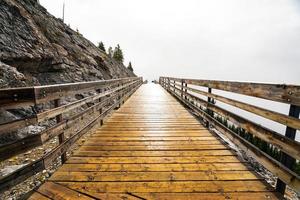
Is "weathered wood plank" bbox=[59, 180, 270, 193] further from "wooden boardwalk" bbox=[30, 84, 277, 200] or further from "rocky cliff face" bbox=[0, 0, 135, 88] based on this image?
"rocky cliff face" bbox=[0, 0, 135, 88]

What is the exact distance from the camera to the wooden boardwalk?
8.09ft

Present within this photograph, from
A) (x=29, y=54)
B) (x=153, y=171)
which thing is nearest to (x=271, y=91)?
(x=153, y=171)

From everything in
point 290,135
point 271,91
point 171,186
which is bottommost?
point 171,186

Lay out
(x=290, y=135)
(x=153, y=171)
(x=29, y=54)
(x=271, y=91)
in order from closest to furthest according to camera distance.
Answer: (x=290, y=135) < (x=271, y=91) < (x=153, y=171) < (x=29, y=54)

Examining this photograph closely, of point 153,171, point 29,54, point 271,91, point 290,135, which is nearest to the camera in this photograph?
point 290,135

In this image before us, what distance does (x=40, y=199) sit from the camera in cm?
231

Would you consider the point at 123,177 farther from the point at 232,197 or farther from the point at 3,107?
the point at 3,107

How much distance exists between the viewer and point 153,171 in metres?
2.97

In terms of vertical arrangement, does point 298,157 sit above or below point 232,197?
above

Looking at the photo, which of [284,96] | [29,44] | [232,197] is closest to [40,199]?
[232,197]

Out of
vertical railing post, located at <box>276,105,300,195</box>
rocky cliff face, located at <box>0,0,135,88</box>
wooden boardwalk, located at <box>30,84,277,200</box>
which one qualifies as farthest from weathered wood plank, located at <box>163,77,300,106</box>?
rocky cliff face, located at <box>0,0,135,88</box>

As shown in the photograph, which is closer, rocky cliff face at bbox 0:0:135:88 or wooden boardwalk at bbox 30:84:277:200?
wooden boardwalk at bbox 30:84:277:200

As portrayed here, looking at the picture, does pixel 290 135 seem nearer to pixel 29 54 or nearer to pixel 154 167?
pixel 154 167

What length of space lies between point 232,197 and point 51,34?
14.4 metres
